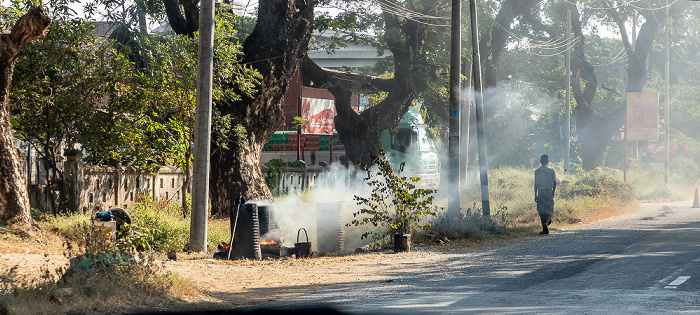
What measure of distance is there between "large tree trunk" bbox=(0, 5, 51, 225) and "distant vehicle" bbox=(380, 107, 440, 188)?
19.5 meters

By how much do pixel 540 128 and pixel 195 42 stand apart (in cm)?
5612

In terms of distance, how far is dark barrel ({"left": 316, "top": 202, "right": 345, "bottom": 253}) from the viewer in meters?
14.2

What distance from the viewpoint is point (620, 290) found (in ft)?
26.6

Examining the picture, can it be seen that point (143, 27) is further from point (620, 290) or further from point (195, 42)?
point (620, 290)

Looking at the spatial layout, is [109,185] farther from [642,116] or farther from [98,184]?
[642,116]

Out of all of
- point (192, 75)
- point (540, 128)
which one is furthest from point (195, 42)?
point (540, 128)

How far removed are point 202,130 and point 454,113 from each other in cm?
777

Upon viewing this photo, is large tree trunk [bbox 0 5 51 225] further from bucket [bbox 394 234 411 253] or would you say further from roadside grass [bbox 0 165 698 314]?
bucket [bbox 394 234 411 253]

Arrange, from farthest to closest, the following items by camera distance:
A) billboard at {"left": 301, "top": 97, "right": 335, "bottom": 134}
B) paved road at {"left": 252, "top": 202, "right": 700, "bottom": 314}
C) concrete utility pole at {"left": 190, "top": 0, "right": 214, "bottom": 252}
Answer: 1. billboard at {"left": 301, "top": 97, "right": 335, "bottom": 134}
2. concrete utility pole at {"left": 190, "top": 0, "right": 214, "bottom": 252}
3. paved road at {"left": 252, "top": 202, "right": 700, "bottom": 314}

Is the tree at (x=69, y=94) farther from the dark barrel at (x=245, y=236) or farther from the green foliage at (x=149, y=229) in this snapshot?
the dark barrel at (x=245, y=236)

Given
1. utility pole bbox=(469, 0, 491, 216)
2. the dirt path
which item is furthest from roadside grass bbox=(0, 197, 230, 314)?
utility pole bbox=(469, 0, 491, 216)

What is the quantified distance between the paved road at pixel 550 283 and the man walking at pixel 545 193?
6.12ft

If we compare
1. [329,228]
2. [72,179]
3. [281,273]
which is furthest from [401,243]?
[72,179]

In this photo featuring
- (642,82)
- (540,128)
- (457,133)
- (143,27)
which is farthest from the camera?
(540,128)
